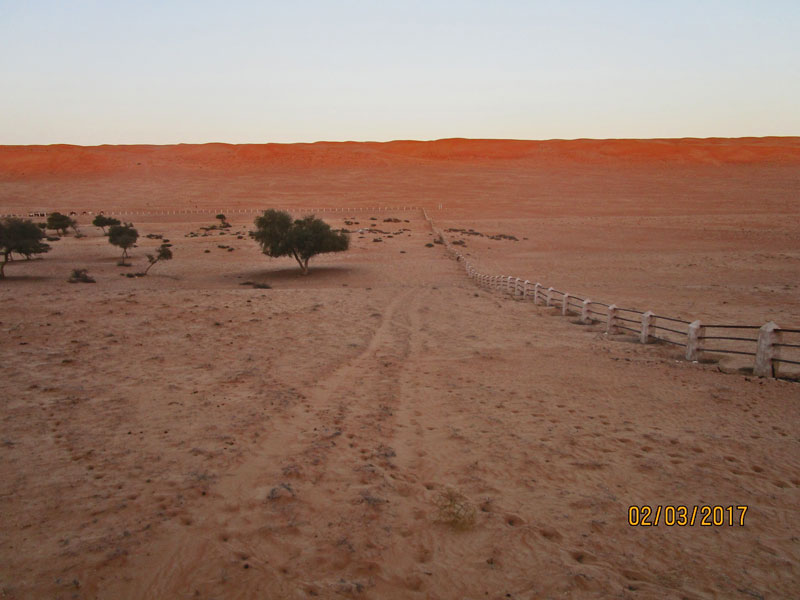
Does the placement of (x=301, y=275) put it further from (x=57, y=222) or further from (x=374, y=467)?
(x=57, y=222)

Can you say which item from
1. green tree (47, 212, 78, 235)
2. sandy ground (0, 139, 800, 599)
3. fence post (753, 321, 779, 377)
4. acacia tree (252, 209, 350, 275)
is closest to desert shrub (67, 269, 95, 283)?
acacia tree (252, 209, 350, 275)

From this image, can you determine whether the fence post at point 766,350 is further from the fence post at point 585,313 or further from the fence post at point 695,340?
the fence post at point 585,313

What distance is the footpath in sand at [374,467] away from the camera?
4.26 meters

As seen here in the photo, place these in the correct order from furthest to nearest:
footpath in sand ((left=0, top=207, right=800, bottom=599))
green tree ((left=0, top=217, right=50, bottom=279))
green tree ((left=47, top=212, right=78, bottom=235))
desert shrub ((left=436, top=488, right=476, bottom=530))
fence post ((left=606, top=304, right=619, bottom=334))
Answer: green tree ((left=47, top=212, right=78, bottom=235)), green tree ((left=0, top=217, right=50, bottom=279)), fence post ((left=606, top=304, right=619, bottom=334)), desert shrub ((left=436, top=488, right=476, bottom=530)), footpath in sand ((left=0, top=207, right=800, bottom=599))

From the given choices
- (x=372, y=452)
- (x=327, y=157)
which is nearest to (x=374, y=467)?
(x=372, y=452)

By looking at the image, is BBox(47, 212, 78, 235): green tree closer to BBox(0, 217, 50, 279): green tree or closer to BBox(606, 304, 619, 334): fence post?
BBox(0, 217, 50, 279): green tree

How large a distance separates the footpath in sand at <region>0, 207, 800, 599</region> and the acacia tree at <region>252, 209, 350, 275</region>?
2034cm

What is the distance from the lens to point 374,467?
6051mm

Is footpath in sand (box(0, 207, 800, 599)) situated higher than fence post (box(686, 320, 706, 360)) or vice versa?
fence post (box(686, 320, 706, 360))

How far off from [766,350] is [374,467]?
23.4ft

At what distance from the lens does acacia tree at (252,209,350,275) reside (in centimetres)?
3266

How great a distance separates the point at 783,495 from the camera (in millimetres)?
5371

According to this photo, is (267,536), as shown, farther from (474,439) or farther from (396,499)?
(474,439)

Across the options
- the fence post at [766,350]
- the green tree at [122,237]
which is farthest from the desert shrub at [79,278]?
the fence post at [766,350]
